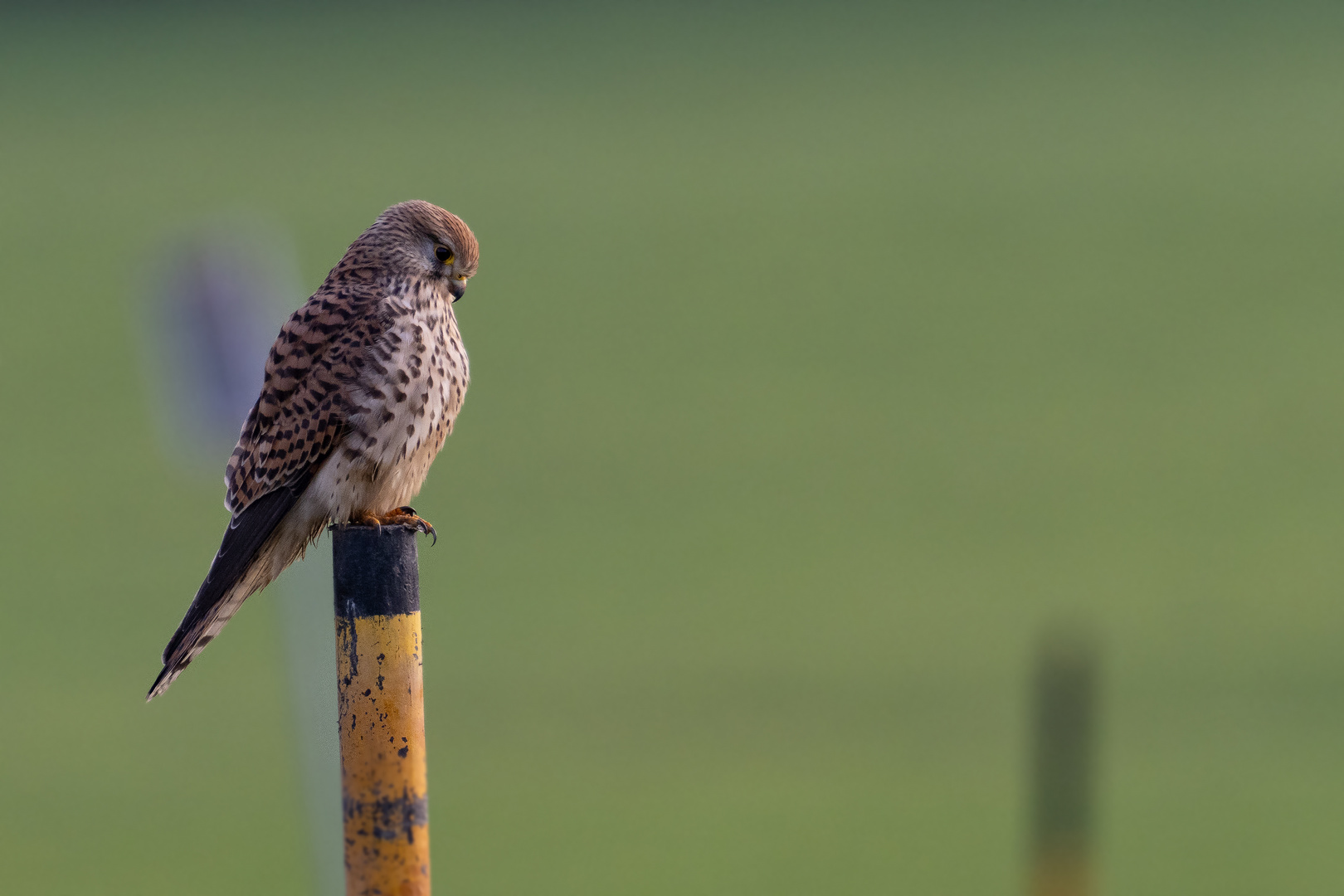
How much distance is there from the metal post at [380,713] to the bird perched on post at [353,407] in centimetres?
68

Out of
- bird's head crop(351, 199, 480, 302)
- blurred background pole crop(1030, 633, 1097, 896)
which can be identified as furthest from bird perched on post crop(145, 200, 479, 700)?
blurred background pole crop(1030, 633, 1097, 896)

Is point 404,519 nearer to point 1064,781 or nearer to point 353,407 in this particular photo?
point 353,407

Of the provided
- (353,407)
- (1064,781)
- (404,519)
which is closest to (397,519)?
(404,519)

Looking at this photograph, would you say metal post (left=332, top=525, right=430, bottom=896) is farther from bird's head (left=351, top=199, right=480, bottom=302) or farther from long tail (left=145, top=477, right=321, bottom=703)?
bird's head (left=351, top=199, right=480, bottom=302)

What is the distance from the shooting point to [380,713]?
114 inches

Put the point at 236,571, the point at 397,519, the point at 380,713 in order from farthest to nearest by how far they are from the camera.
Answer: the point at 397,519, the point at 236,571, the point at 380,713

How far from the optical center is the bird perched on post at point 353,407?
3.62m

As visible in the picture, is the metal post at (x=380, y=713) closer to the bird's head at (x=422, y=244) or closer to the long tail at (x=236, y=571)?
the long tail at (x=236, y=571)

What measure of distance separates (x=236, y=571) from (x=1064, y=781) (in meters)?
1.74

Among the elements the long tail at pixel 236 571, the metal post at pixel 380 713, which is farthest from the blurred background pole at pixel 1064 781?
the long tail at pixel 236 571

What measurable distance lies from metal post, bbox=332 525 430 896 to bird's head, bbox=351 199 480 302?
40.5 inches

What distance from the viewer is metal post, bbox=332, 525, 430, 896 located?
2883mm

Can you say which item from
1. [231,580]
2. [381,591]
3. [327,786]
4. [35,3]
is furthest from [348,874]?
[35,3]

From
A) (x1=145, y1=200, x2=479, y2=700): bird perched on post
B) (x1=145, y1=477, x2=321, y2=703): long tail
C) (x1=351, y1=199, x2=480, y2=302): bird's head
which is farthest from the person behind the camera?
(x1=351, y1=199, x2=480, y2=302): bird's head
